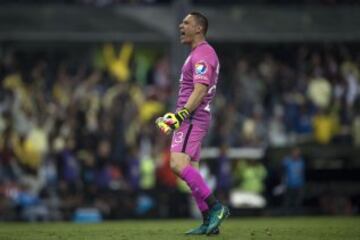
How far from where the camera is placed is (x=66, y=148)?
21.1 meters

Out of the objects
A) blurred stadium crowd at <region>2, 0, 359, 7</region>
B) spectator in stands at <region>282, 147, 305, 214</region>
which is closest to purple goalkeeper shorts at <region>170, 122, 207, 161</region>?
spectator in stands at <region>282, 147, 305, 214</region>

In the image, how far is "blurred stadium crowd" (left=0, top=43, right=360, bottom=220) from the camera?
2094 cm

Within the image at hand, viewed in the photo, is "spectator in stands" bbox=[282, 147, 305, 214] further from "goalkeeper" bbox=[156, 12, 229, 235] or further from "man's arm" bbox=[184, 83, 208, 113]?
"man's arm" bbox=[184, 83, 208, 113]

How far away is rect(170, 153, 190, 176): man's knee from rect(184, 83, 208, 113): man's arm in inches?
19.4

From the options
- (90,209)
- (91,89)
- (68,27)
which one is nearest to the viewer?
(90,209)

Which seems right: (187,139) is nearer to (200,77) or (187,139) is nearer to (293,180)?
(200,77)

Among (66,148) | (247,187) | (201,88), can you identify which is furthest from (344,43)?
(201,88)

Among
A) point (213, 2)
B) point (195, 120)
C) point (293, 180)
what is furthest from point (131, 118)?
point (195, 120)

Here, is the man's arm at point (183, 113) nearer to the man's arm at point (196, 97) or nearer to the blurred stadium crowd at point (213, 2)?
the man's arm at point (196, 97)

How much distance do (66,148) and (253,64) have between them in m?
6.45

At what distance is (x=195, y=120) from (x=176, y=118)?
41 centimetres

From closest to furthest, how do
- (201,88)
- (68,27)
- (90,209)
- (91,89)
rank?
(201,88) < (90,209) < (91,89) < (68,27)

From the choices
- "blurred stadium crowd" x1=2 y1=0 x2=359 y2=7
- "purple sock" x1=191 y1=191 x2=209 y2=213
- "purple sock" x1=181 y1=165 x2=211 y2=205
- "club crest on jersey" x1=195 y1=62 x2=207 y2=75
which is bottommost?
"purple sock" x1=191 y1=191 x2=209 y2=213

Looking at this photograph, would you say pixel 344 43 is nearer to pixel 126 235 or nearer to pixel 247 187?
pixel 247 187
